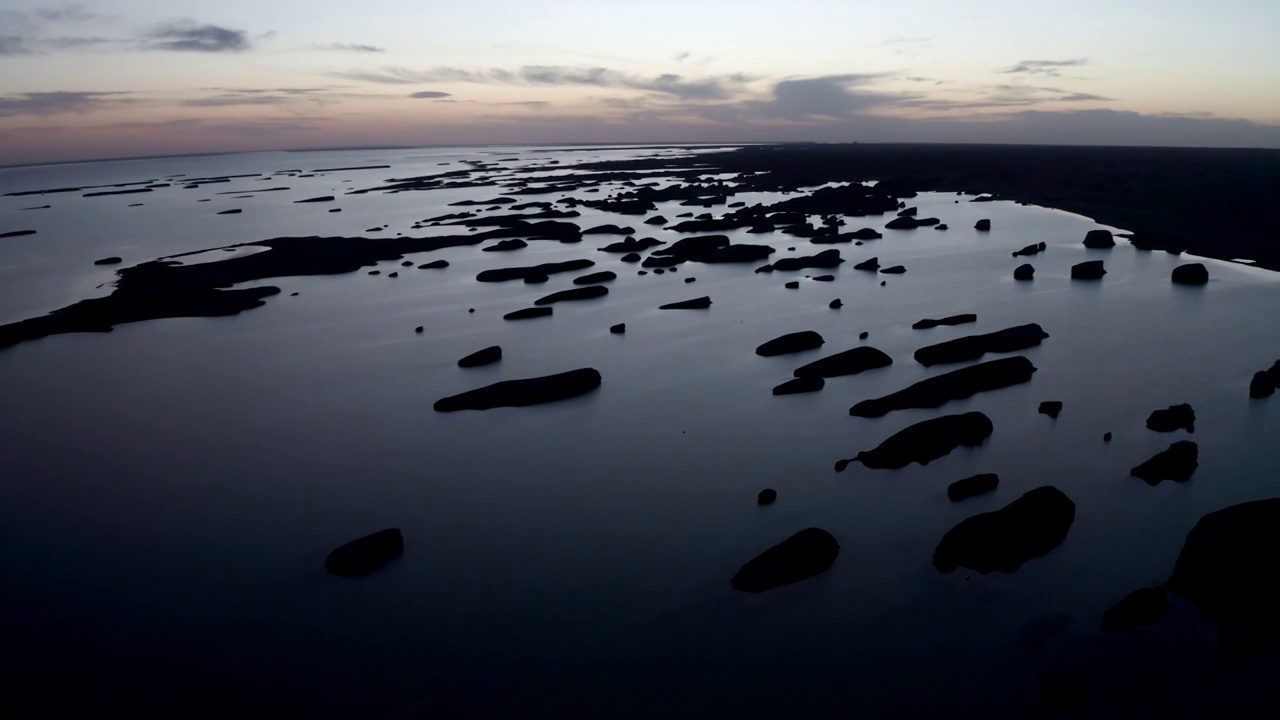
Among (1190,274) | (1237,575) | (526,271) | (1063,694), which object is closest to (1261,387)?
(1237,575)

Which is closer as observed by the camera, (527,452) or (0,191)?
(527,452)

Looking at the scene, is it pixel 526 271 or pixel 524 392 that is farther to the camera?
pixel 526 271

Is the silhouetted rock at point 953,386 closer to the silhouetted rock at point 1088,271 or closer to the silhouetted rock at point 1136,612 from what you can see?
the silhouetted rock at point 1136,612

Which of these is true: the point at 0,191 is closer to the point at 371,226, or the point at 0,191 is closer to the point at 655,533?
the point at 371,226

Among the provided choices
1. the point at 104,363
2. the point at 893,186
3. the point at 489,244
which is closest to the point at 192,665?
the point at 104,363

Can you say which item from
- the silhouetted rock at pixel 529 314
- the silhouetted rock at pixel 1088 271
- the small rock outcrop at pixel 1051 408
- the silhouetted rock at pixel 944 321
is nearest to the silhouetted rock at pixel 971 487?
the small rock outcrop at pixel 1051 408

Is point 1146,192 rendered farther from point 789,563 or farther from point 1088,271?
point 789,563

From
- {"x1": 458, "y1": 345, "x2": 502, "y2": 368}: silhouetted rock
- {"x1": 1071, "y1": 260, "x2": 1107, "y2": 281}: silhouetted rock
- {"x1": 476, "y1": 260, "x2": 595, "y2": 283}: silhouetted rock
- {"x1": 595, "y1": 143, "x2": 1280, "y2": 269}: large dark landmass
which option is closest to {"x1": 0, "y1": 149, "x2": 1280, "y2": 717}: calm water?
{"x1": 458, "y1": 345, "x2": 502, "y2": 368}: silhouetted rock
